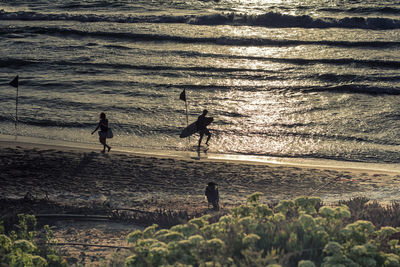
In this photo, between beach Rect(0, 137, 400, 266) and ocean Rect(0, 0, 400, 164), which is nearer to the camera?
beach Rect(0, 137, 400, 266)

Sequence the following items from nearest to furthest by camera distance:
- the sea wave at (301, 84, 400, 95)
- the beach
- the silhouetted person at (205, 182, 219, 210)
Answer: the silhouetted person at (205, 182, 219, 210) → the beach → the sea wave at (301, 84, 400, 95)

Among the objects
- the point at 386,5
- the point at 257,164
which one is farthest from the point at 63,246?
the point at 386,5

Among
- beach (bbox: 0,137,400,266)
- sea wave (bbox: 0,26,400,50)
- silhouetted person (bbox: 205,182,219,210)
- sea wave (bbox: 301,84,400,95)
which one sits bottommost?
beach (bbox: 0,137,400,266)

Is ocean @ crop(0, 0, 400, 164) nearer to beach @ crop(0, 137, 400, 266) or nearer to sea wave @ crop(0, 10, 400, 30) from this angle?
sea wave @ crop(0, 10, 400, 30)

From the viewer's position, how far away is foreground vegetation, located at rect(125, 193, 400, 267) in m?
6.50

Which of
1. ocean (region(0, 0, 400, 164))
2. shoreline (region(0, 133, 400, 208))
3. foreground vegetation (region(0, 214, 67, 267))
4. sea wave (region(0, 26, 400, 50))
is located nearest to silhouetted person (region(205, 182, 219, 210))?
shoreline (region(0, 133, 400, 208))

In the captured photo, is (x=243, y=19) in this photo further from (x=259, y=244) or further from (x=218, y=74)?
(x=259, y=244)

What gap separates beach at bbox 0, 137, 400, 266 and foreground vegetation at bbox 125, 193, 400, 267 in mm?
2847

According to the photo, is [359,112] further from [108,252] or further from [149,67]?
[108,252]

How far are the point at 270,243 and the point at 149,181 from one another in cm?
657

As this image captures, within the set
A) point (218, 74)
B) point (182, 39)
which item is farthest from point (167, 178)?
point (182, 39)

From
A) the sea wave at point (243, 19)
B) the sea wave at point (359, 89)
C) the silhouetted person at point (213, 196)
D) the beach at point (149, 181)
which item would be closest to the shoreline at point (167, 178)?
the beach at point (149, 181)

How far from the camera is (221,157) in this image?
1641cm

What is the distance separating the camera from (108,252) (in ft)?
30.2
